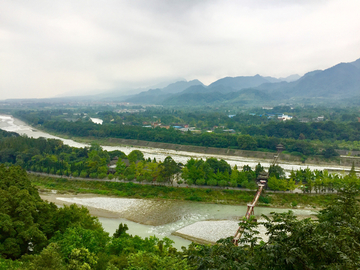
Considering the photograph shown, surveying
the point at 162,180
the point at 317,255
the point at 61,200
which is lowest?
the point at 61,200

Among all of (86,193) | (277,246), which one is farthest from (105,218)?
(277,246)

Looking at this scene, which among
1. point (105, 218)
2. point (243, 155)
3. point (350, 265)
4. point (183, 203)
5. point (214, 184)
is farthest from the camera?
point (243, 155)

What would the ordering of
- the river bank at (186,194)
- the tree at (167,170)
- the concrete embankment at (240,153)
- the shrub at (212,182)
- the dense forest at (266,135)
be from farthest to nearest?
1. the dense forest at (266,135)
2. the concrete embankment at (240,153)
3. the tree at (167,170)
4. the shrub at (212,182)
5. the river bank at (186,194)

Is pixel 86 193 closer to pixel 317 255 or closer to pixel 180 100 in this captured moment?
pixel 317 255

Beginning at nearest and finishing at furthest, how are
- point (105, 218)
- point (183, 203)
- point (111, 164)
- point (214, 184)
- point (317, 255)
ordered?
point (317, 255)
point (105, 218)
point (183, 203)
point (214, 184)
point (111, 164)

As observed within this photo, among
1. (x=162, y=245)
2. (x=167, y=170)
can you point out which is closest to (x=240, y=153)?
(x=167, y=170)

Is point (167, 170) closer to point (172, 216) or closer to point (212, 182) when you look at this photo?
point (212, 182)

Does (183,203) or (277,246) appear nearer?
(277,246)

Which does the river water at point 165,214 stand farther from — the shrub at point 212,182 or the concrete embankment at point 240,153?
the concrete embankment at point 240,153

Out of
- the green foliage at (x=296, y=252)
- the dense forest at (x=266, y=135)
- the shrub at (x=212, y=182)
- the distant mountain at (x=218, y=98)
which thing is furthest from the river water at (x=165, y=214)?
the distant mountain at (x=218, y=98)
